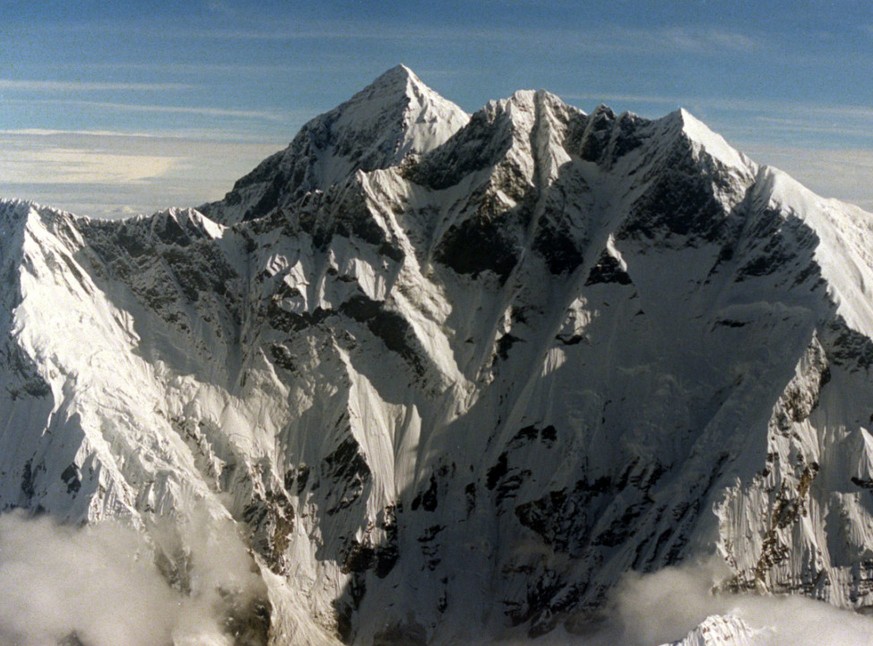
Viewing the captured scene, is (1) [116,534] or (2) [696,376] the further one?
(2) [696,376]

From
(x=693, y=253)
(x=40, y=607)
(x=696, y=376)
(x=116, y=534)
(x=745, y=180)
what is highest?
(x=745, y=180)

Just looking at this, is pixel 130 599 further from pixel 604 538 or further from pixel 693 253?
pixel 693 253

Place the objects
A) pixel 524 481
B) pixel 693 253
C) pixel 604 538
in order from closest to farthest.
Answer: pixel 604 538, pixel 524 481, pixel 693 253

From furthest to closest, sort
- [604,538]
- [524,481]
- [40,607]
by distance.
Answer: [524,481] < [604,538] < [40,607]

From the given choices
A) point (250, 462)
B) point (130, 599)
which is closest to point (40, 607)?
point (130, 599)

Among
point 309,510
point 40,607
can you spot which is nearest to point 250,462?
point 309,510

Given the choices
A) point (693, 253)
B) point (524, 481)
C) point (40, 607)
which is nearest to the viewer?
point (40, 607)

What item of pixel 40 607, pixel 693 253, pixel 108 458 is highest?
pixel 693 253

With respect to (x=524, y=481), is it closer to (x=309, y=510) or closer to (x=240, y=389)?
(x=309, y=510)

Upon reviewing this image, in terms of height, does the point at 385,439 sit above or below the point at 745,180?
below
